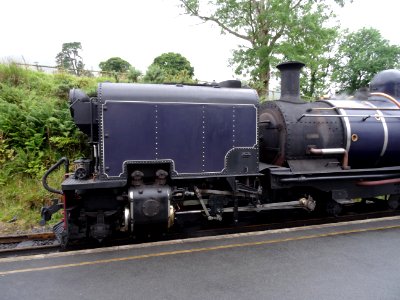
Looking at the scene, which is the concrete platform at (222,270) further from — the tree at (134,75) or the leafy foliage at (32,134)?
the tree at (134,75)

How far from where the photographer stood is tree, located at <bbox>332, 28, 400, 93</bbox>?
31.7 metres

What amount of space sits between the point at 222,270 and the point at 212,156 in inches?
78.9

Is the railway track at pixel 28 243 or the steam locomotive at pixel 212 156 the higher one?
the steam locomotive at pixel 212 156

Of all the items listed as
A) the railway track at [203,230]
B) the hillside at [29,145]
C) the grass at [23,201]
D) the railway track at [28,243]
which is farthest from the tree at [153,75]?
the railway track at [28,243]

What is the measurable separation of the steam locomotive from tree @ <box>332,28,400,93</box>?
26710mm

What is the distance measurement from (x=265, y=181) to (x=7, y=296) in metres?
4.64

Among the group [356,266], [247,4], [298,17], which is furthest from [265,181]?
[247,4]

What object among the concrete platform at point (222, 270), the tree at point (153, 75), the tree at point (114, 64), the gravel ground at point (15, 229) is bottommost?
the gravel ground at point (15, 229)

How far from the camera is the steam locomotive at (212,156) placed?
5.21m

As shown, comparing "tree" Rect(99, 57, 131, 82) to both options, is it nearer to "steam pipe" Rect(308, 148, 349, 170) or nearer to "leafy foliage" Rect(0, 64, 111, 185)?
"leafy foliage" Rect(0, 64, 111, 185)

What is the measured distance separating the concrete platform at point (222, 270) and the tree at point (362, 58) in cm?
2934

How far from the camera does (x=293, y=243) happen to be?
536 centimetres

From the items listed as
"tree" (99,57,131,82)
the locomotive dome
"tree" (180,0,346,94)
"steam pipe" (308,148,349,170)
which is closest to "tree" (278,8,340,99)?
"tree" (180,0,346,94)

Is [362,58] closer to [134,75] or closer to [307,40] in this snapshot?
[307,40]
